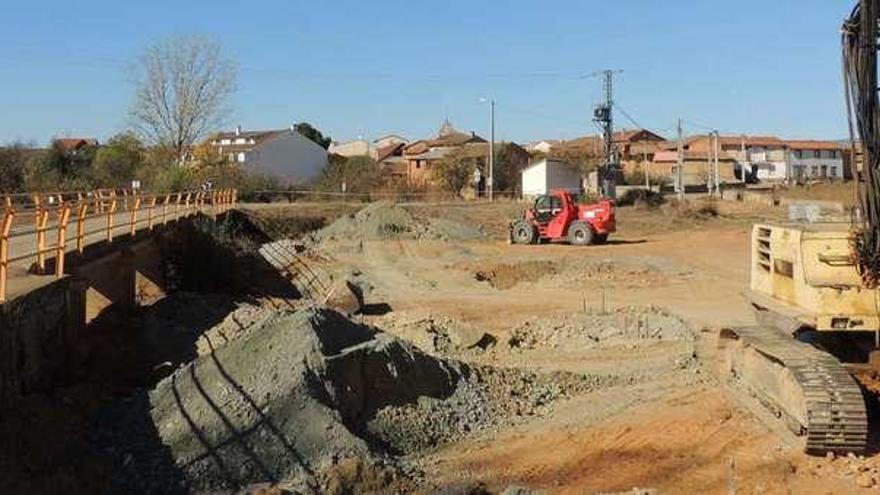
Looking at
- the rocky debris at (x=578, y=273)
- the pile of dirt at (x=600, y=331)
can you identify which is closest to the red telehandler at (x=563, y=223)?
the rocky debris at (x=578, y=273)

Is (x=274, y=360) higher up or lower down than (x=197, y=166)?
lower down

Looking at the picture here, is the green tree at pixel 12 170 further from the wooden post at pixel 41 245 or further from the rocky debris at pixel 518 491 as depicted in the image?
the rocky debris at pixel 518 491

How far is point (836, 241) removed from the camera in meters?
9.18

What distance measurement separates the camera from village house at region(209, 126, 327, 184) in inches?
3388

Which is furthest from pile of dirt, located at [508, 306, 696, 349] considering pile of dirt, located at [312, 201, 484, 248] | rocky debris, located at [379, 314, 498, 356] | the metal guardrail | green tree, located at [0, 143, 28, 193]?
green tree, located at [0, 143, 28, 193]

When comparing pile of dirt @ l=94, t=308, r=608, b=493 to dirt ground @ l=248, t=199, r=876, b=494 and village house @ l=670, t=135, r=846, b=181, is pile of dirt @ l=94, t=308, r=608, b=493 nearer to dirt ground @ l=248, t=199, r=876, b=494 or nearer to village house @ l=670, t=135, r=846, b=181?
dirt ground @ l=248, t=199, r=876, b=494

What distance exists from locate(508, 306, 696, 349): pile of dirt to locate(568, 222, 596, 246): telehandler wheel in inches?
743

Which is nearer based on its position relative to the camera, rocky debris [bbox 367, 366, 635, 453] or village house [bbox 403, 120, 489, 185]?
rocky debris [bbox 367, 366, 635, 453]

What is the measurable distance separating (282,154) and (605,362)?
76.8 m

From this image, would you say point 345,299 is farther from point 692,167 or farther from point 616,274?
point 692,167

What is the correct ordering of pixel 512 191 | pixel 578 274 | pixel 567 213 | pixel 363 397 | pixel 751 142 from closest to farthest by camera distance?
pixel 363 397, pixel 578 274, pixel 567 213, pixel 512 191, pixel 751 142

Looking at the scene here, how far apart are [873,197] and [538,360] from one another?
8773 millimetres

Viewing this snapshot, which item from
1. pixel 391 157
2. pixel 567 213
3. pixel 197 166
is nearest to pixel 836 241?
pixel 567 213

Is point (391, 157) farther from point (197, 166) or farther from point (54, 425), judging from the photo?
point (54, 425)
